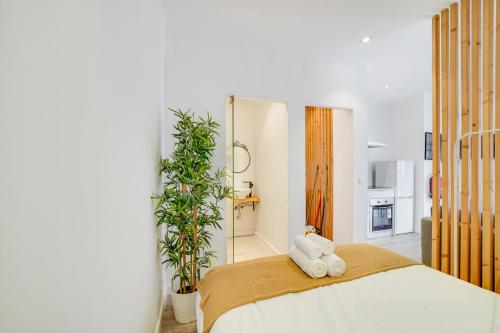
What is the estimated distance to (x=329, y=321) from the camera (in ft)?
3.32

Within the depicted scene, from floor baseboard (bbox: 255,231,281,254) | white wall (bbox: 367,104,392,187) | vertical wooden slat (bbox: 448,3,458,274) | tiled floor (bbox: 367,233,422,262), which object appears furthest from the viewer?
white wall (bbox: 367,104,392,187)

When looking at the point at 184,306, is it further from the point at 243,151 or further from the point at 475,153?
the point at 243,151

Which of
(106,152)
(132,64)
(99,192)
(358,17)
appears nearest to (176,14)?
(132,64)

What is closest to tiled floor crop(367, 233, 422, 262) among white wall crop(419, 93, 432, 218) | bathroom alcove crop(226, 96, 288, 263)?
white wall crop(419, 93, 432, 218)

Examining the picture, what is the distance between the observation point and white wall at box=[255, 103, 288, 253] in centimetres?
312

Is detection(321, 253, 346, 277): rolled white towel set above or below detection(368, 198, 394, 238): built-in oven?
above

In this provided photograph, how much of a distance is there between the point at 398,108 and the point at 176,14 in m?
5.29

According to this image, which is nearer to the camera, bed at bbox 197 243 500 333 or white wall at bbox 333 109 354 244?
bed at bbox 197 243 500 333

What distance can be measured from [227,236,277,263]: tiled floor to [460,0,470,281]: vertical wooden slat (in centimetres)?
216

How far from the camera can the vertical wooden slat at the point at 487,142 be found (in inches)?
75.3

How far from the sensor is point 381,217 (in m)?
4.50

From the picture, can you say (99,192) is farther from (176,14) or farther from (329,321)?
(176,14)

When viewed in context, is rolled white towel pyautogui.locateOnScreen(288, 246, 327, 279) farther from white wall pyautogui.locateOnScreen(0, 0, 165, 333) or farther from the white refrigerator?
the white refrigerator

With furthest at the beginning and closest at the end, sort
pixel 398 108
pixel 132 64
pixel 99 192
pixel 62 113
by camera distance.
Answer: pixel 398 108
pixel 132 64
pixel 99 192
pixel 62 113
